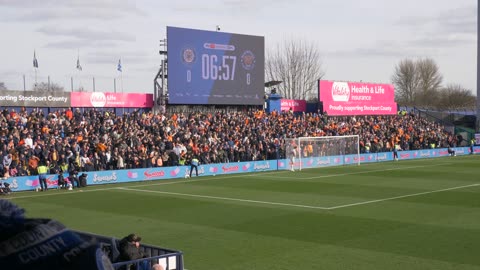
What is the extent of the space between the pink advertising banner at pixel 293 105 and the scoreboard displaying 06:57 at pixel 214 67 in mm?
6014

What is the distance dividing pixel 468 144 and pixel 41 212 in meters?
57.3

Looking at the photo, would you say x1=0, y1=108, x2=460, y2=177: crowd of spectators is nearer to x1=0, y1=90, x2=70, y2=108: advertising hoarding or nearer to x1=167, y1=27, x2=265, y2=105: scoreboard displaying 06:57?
x1=0, y1=90, x2=70, y2=108: advertising hoarding

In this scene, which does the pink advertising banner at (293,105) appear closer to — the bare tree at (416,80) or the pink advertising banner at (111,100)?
the pink advertising banner at (111,100)

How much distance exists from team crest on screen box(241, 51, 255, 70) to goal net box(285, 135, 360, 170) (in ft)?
29.4

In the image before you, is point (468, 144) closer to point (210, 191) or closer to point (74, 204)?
point (210, 191)

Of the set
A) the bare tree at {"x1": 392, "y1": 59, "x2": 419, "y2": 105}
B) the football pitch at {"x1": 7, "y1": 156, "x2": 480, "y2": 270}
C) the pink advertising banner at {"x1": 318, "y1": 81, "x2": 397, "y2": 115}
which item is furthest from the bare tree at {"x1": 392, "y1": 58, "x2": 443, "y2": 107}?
the football pitch at {"x1": 7, "y1": 156, "x2": 480, "y2": 270}

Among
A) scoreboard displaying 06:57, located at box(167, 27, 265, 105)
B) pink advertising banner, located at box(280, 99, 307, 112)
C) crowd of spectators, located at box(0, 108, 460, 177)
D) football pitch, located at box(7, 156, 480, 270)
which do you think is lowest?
football pitch, located at box(7, 156, 480, 270)

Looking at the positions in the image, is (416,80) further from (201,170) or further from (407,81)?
(201,170)

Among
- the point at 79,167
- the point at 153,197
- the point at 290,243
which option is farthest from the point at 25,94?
the point at 290,243

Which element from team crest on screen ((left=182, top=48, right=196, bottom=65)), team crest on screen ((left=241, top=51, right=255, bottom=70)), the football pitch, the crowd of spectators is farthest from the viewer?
team crest on screen ((left=241, top=51, right=255, bottom=70))

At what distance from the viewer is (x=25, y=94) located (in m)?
38.4

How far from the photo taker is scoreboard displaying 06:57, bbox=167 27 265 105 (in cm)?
4416

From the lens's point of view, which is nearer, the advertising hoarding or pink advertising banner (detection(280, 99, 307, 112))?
the advertising hoarding

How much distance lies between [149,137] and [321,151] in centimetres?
1454
